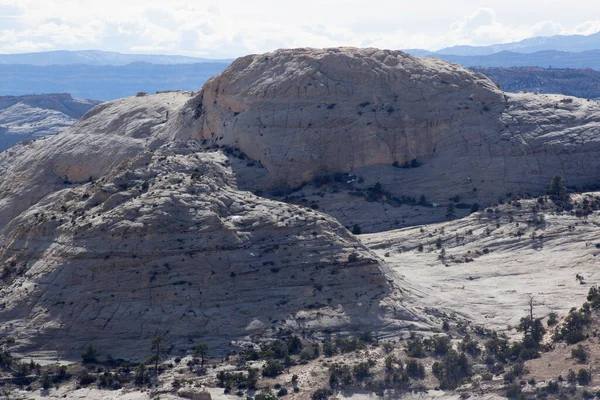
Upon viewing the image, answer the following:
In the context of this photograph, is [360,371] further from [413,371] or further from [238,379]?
[238,379]

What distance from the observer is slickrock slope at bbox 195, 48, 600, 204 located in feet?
222

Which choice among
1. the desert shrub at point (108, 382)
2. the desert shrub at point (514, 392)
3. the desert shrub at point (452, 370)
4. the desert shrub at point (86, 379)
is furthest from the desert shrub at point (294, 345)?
the desert shrub at point (514, 392)

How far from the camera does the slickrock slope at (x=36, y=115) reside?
15795 cm

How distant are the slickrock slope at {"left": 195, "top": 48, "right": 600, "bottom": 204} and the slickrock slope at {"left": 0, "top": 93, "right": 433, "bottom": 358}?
15471 millimetres

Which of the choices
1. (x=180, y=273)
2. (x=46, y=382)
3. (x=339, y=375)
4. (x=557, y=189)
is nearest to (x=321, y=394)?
(x=339, y=375)

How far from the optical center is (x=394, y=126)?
229 ft

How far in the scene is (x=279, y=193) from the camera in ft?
216

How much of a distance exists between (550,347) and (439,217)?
21898 millimetres

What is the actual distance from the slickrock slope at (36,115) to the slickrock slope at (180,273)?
4236 inches

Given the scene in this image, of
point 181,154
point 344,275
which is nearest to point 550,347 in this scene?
point 344,275

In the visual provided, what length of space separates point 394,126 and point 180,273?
26909 millimetres

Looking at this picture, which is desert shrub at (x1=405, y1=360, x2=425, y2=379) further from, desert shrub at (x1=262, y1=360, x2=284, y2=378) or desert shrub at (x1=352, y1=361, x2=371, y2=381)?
desert shrub at (x1=262, y1=360, x2=284, y2=378)

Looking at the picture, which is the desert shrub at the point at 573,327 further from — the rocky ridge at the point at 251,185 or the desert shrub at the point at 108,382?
the desert shrub at the point at 108,382

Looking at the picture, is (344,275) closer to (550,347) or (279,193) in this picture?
(550,347)
